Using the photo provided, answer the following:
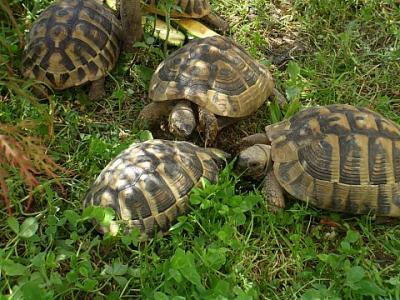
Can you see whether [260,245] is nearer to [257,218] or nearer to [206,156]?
[257,218]

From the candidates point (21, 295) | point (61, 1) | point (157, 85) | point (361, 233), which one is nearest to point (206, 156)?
point (157, 85)

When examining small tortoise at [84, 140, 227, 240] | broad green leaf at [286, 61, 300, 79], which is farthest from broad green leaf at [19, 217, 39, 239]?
broad green leaf at [286, 61, 300, 79]

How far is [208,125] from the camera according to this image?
12.1ft

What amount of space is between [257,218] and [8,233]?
139 centimetres

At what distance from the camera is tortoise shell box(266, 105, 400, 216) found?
3.28 m

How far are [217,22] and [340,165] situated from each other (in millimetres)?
1895

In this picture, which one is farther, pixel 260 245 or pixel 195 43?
pixel 195 43

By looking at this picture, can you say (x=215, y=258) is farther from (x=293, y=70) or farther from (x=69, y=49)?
(x=69, y=49)

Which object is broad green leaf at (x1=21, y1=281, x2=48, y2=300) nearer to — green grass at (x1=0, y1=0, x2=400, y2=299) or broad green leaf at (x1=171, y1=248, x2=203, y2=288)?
green grass at (x1=0, y1=0, x2=400, y2=299)

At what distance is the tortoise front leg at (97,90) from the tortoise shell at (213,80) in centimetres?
40

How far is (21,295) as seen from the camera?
2.60 meters

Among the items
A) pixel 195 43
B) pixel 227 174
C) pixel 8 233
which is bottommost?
pixel 8 233

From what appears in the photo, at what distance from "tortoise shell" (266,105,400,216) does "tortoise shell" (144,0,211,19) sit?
5.39 ft

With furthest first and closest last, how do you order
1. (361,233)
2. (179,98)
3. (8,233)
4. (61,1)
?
1. (61,1)
2. (179,98)
3. (361,233)
4. (8,233)
